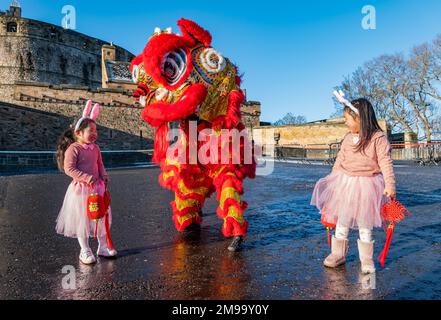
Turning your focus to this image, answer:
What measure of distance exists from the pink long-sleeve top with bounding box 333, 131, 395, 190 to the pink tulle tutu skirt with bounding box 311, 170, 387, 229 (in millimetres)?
57

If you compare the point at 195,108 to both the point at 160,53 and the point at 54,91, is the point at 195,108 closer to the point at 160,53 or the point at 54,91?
the point at 160,53

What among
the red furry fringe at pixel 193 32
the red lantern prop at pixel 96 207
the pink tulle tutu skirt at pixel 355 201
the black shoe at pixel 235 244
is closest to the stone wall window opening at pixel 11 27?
the red furry fringe at pixel 193 32

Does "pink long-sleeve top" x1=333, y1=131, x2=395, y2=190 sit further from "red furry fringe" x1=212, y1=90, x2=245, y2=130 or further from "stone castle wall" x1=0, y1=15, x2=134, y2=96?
"stone castle wall" x1=0, y1=15, x2=134, y2=96

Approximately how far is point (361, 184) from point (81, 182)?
2297mm

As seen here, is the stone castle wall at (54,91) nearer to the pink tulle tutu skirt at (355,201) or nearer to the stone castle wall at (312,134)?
the stone castle wall at (312,134)

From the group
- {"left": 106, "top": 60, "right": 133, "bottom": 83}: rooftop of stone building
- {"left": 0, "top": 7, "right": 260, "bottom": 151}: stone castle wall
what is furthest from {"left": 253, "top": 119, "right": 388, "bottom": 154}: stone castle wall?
{"left": 106, "top": 60, "right": 133, "bottom": 83}: rooftop of stone building

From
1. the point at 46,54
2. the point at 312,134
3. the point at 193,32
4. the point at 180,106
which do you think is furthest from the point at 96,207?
the point at 46,54

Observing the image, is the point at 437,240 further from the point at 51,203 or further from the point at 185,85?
the point at 51,203

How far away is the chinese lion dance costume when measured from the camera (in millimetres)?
3277

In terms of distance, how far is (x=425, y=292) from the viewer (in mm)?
2279

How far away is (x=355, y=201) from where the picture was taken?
2762mm

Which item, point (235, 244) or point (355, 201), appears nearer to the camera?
A: point (355, 201)

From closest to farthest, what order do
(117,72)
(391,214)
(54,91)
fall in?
1. (391,214)
2. (54,91)
3. (117,72)

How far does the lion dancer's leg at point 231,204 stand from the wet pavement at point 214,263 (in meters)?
0.19
